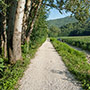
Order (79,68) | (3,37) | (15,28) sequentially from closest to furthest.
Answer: (15,28), (79,68), (3,37)

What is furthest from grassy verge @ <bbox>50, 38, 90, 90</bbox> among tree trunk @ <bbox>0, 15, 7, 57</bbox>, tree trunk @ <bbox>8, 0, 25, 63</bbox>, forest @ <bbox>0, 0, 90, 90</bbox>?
tree trunk @ <bbox>0, 15, 7, 57</bbox>

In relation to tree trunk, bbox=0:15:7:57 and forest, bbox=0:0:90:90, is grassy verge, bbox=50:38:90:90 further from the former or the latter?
tree trunk, bbox=0:15:7:57

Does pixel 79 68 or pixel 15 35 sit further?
pixel 79 68

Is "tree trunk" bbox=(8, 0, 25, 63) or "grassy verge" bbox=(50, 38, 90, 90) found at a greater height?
"tree trunk" bbox=(8, 0, 25, 63)

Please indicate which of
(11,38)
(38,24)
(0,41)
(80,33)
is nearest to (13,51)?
(11,38)

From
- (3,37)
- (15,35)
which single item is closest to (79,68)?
(15,35)

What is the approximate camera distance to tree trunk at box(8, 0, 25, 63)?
4500mm

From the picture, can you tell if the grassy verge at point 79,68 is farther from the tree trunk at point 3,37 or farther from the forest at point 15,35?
the tree trunk at point 3,37

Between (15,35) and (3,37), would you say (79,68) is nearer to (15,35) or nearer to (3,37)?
(15,35)

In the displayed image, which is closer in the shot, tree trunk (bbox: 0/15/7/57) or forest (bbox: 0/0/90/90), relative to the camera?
forest (bbox: 0/0/90/90)

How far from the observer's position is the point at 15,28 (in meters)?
4.66

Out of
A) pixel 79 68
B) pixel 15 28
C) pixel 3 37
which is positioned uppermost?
pixel 15 28

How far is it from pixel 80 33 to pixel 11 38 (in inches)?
3639

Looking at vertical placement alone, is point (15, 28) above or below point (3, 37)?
above
